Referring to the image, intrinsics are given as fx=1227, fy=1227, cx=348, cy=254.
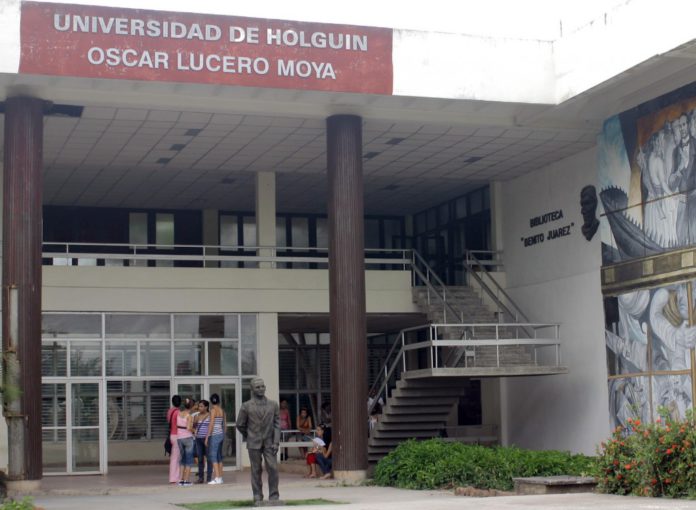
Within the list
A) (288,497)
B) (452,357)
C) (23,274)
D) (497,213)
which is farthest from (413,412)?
(23,274)

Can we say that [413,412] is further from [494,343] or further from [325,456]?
[325,456]

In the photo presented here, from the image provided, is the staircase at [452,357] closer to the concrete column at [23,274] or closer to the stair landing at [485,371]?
the stair landing at [485,371]

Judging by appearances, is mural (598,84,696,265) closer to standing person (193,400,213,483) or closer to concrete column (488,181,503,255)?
concrete column (488,181,503,255)

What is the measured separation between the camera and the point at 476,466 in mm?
20484

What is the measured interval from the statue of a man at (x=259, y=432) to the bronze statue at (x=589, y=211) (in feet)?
41.3

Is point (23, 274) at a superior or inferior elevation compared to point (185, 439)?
superior

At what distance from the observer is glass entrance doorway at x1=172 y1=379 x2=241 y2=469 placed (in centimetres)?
2811

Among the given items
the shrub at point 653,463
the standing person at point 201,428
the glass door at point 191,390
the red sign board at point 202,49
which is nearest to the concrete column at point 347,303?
the red sign board at point 202,49

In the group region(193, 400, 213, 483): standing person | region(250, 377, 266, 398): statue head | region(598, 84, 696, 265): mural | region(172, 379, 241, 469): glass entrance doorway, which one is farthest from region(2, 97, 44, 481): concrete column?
region(598, 84, 696, 265): mural

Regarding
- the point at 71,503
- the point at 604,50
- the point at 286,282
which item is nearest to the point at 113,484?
the point at 71,503

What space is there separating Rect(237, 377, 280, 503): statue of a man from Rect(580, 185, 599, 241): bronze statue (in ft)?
41.3

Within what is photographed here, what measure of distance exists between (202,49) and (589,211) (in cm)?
1033

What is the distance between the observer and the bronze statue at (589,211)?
90.7 ft

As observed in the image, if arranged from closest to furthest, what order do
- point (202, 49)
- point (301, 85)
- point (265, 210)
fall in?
1. point (202, 49)
2. point (301, 85)
3. point (265, 210)
